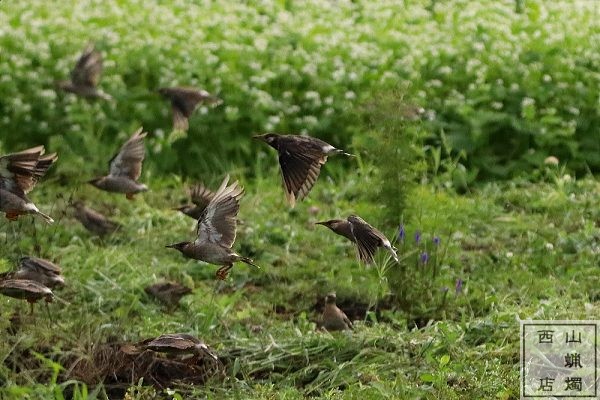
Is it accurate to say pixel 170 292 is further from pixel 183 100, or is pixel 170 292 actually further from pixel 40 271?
pixel 183 100

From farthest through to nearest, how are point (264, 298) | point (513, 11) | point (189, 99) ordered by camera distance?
point (513, 11)
point (189, 99)
point (264, 298)

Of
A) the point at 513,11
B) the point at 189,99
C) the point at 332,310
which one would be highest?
the point at 189,99

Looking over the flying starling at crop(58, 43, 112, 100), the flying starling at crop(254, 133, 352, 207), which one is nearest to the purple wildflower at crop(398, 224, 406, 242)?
the flying starling at crop(254, 133, 352, 207)

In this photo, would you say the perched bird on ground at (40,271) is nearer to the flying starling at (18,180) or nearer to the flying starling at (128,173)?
the flying starling at (18,180)

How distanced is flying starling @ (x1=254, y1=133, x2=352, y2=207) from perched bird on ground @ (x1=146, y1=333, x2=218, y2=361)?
2.00ft

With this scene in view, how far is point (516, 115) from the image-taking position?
7816mm

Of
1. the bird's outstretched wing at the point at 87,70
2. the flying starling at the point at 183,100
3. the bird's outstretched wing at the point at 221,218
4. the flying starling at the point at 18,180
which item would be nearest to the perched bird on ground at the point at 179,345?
the bird's outstretched wing at the point at 221,218

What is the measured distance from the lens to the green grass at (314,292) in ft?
14.8

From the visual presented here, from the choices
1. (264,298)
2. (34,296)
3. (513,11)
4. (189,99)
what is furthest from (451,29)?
(34,296)

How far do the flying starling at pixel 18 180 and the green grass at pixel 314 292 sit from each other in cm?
49

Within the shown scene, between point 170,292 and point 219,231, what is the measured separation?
105 cm

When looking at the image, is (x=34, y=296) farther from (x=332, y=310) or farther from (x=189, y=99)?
(x=189, y=99)

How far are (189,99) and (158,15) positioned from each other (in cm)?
388

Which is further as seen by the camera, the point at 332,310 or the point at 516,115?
the point at 516,115
